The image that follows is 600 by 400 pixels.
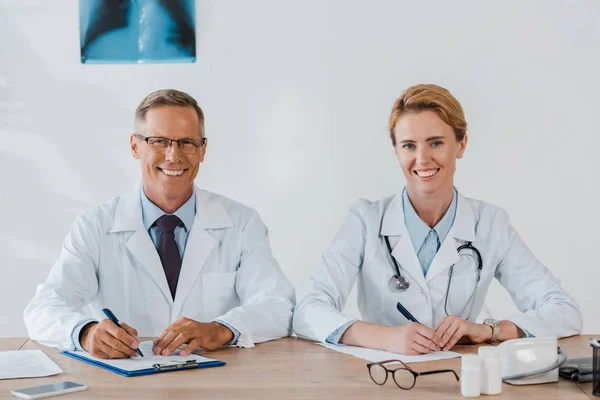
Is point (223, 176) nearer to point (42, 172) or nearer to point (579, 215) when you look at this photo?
point (42, 172)

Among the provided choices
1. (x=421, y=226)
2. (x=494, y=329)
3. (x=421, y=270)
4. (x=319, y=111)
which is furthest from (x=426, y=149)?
(x=319, y=111)

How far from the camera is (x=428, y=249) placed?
247 cm

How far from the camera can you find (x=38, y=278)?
373cm

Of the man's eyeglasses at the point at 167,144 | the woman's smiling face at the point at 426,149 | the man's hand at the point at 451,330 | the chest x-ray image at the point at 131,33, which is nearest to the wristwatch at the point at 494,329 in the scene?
the man's hand at the point at 451,330

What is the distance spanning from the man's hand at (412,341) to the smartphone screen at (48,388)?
0.80 meters

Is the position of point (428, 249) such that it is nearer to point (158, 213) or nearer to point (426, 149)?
point (426, 149)

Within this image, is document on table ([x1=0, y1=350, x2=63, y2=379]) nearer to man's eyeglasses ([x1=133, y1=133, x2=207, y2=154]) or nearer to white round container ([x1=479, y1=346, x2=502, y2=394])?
man's eyeglasses ([x1=133, y1=133, x2=207, y2=154])

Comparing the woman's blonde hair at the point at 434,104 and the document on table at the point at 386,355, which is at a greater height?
the woman's blonde hair at the point at 434,104

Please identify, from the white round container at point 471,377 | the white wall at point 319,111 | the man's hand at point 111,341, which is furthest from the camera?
the white wall at point 319,111

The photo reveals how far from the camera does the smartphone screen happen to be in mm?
1633

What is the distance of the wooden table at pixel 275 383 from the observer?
164 centimetres

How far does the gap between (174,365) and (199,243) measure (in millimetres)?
726

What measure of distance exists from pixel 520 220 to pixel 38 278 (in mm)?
2339

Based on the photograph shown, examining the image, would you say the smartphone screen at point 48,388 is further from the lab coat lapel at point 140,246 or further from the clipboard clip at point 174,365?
the lab coat lapel at point 140,246
